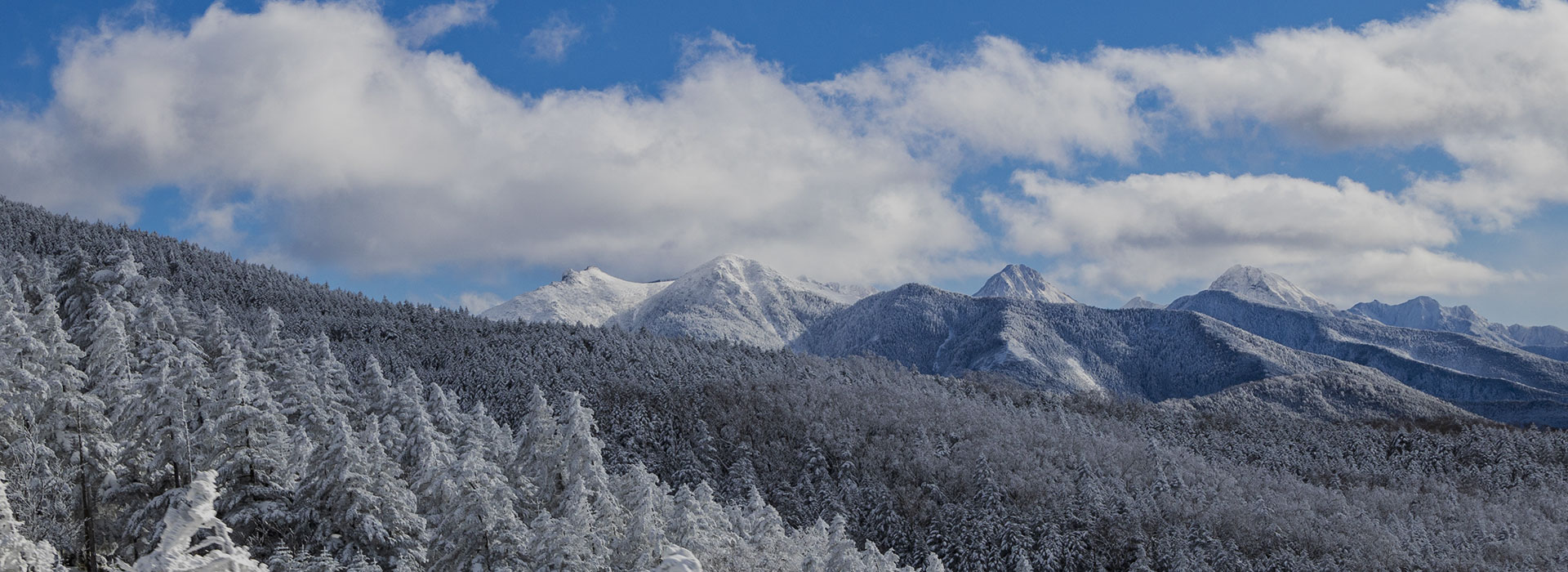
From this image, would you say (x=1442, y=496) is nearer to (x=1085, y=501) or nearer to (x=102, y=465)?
(x=1085, y=501)

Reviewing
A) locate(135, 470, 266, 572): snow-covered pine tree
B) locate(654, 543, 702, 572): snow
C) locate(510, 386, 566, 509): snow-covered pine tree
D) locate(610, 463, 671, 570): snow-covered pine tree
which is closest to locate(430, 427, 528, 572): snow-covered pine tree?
locate(610, 463, 671, 570): snow-covered pine tree

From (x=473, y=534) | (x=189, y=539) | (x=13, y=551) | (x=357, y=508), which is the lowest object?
(x=473, y=534)

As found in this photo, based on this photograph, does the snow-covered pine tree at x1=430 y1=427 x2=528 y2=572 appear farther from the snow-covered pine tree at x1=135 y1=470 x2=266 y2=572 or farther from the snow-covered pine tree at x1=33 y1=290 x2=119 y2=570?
the snow-covered pine tree at x1=135 y1=470 x2=266 y2=572

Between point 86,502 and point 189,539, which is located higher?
point 86,502

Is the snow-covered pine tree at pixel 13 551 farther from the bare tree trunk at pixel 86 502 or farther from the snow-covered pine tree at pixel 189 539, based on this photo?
the bare tree trunk at pixel 86 502

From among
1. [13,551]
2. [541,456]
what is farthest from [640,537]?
[13,551]

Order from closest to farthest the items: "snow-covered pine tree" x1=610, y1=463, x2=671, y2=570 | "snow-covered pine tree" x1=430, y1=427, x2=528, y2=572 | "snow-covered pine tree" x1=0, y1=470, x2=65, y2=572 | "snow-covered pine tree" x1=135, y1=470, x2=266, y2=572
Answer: "snow-covered pine tree" x1=135, y1=470, x2=266, y2=572 < "snow-covered pine tree" x1=0, y1=470, x2=65, y2=572 < "snow-covered pine tree" x1=430, y1=427, x2=528, y2=572 < "snow-covered pine tree" x1=610, y1=463, x2=671, y2=570

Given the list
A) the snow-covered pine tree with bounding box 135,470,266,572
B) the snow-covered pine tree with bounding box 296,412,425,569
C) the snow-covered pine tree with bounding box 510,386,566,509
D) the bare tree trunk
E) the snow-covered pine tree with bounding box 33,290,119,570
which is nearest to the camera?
the snow-covered pine tree with bounding box 135,470,266,572

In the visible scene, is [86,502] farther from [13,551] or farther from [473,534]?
[13,551]

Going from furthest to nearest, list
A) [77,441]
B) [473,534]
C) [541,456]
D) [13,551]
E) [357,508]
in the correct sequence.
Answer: [541,456] < [473,534] < [77,441] < [357,508] < [13,551]

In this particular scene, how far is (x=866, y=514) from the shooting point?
144 metres

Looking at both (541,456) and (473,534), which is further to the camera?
(541,456)

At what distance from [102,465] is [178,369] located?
15.1ft

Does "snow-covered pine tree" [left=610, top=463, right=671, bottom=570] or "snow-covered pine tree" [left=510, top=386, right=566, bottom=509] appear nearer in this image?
"snow-covered pine tree" [left=610, top=463, right=671, bottom=570]
